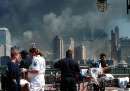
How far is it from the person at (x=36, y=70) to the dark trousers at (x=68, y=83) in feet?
2.06

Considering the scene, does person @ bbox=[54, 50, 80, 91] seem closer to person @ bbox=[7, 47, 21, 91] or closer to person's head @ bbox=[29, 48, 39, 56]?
person's head @ bbox=[29, 48, 39, 56]

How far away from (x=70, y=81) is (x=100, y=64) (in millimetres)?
4251

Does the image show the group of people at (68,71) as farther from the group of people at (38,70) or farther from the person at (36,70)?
the person at (36,70)

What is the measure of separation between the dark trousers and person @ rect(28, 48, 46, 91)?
628mm

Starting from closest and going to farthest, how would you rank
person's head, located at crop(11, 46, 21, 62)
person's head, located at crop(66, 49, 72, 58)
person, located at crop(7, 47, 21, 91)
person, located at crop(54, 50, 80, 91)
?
1. person's head, located at crop(11, 46, 21, 62)
2. person, located at crop(7, 47, 21, 91)
3. person's head, located at crop(66, 49, 72, 58)
4. person, located at crop(54, 50, 80, 91)

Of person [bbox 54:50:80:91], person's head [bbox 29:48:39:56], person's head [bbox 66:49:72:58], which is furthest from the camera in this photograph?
person [bbox 54:50:80:91]

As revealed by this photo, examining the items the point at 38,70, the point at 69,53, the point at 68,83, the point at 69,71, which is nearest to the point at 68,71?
the point at 69,71

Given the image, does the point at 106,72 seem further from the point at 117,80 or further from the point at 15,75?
the point at 15,75

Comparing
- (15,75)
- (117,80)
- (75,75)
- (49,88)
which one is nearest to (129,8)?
(117,80)

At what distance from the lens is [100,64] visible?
66.5 ft

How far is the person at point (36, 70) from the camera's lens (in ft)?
52.3

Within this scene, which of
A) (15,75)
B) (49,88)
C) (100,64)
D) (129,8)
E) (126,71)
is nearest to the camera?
(15,75)

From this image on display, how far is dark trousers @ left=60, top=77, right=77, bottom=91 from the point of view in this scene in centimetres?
1619

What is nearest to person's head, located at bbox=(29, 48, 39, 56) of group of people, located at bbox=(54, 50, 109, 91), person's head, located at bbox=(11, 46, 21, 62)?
group of people, located at bbox=(54, 50, 109, 91)
